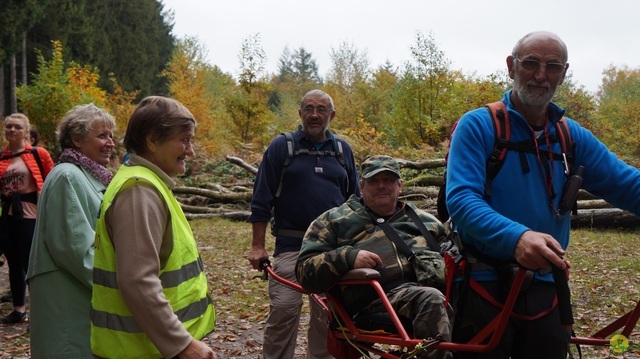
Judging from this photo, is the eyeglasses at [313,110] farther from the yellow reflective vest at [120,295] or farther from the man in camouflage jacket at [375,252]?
the yellow reflective vest at [120,295]

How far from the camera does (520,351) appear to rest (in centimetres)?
254

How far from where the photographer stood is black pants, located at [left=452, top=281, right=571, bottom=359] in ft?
8.13

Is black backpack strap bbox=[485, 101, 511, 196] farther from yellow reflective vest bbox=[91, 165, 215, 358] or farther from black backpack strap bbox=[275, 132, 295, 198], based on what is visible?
black backpack strap bbox=[275, 132, 295, 198]

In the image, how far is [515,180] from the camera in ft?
8.20

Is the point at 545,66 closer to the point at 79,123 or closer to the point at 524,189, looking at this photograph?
the point at 524,189

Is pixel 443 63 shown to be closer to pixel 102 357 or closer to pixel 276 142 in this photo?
pixel 276 142

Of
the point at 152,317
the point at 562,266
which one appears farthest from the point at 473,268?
the point at 152,317

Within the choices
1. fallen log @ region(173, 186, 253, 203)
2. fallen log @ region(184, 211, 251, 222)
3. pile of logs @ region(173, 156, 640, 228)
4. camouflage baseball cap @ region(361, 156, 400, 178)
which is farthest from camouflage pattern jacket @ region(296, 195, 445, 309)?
fallen log @ region(173, 186, 253, 203)

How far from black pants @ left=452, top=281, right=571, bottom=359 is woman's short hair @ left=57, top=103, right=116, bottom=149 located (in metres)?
2.32

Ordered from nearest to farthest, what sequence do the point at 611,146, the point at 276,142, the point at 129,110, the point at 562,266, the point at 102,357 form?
the point at 562,266
the point at 102,357
the point at 276,142
the point at 611,146
the point at 129,110

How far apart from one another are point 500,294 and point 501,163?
55 cm

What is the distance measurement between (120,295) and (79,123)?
1.67 m

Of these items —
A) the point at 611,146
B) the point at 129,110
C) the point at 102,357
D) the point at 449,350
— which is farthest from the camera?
the point at 129,110

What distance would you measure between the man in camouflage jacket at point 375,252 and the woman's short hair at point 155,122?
140cm
